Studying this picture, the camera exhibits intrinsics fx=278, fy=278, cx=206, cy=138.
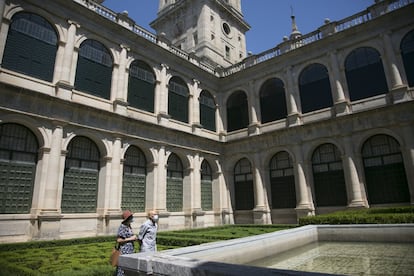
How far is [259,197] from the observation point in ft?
75.3

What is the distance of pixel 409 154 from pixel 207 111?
15.7 meters

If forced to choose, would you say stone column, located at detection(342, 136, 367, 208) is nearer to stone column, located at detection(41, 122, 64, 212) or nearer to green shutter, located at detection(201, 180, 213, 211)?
green shutter, located at detection(201, 180, 213, 211)

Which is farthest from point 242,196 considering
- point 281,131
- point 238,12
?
point 238,12

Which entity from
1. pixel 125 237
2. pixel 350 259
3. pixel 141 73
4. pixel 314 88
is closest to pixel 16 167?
pixel 141 73

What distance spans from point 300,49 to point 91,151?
700 inches

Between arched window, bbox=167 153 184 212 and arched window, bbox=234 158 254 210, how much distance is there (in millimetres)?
5718

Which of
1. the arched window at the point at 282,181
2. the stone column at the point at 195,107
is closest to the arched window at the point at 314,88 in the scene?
the arched window at the point at 282,181

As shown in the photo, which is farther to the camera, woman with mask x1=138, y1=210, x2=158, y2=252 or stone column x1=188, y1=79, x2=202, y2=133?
stone column x1=188, y1=79, x2=202, y2=133

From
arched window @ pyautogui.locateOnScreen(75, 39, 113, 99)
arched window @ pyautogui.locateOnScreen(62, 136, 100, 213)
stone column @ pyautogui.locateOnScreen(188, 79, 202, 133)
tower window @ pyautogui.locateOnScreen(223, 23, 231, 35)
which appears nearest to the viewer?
arched window @ pyautogui.locateOnScreen(62, 136, 100, 213)

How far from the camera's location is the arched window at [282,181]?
2203 centimetres

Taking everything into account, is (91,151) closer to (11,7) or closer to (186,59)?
(11,7)

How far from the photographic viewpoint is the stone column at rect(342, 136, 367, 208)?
18198mm

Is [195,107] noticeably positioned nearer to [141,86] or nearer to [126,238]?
[141,86]

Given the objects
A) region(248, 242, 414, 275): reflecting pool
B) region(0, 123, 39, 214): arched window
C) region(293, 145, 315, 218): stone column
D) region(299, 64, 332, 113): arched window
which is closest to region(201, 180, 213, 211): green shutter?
region(293, 145, 315, 218): stone column
